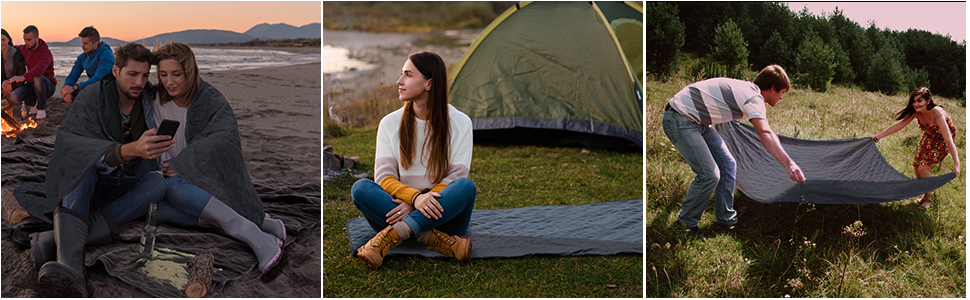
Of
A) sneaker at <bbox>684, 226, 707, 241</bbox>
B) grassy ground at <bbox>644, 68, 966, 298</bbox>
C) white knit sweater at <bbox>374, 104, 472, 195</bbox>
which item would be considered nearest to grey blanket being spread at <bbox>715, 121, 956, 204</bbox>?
grassy ground at <bbox>644, 68, 966, 298</bbox>

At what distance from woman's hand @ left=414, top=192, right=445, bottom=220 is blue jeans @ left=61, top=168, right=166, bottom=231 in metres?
1.16

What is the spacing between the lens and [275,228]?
2787mm

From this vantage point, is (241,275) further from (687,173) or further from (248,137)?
(687,173)

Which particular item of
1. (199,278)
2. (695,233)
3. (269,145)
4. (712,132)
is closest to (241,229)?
(199,278)

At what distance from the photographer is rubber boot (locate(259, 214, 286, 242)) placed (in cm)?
276

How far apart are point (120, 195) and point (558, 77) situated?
14.5 feet

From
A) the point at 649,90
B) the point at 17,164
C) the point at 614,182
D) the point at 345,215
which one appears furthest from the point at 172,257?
the point at 614,182

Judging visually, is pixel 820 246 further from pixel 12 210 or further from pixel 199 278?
pixel 12 210

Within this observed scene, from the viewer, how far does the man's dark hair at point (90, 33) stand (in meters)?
2.36

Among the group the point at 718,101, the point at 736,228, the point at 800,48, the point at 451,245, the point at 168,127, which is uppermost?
the point at 800,48

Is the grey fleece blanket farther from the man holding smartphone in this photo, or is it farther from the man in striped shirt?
the man in striped shirt

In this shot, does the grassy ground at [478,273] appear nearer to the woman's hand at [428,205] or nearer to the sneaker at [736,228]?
the woman's hand at [428,205]

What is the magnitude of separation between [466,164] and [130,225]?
5.10 feet

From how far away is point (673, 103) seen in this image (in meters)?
2.59
